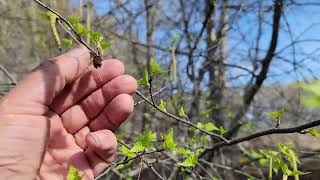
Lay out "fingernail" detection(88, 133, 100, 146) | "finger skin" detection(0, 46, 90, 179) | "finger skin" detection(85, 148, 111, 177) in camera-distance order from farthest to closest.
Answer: "finger skin" detection(85, 148, 111, 177) < "fingernail" detection(88, 133, 100, 146) < "finger skin" detection(0, 46, 90, 179)

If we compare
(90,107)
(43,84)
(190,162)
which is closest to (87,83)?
(90,107)

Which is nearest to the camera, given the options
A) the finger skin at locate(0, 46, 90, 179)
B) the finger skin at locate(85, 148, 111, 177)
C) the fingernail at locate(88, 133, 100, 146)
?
the finger skin at locate(0, 46, 90, 179)

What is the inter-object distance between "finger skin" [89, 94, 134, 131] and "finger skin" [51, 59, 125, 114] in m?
0.10

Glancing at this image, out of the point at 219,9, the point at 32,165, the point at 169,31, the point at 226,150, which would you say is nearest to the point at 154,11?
the point at 169,31

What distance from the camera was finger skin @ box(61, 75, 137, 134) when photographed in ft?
5.53

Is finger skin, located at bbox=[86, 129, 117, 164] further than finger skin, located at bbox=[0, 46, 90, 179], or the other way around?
finger skin, located at bbox=[86, 129, 117, 164]

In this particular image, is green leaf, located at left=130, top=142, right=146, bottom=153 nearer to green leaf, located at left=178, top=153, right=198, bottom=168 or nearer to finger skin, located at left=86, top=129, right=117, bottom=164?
finger skin, located at left=86, top=129, right=117, bottom=164

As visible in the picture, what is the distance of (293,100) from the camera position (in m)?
5.04

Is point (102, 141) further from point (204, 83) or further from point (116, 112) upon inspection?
point (204, 83)

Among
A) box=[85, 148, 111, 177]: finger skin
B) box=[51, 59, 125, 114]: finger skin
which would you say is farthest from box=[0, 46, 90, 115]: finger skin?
box=[85, 148, 111, 177]: finger skin

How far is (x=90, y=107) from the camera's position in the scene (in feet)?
5.74

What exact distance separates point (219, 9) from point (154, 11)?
1.07m

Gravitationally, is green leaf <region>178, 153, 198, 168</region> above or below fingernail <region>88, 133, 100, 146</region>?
below

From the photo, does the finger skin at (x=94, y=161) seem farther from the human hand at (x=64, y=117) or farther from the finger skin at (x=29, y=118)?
the finger skin at (x=29, y=118)
